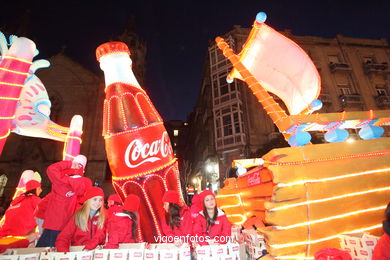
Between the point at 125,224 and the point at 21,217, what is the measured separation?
2.92m

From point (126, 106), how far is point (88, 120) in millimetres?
19175

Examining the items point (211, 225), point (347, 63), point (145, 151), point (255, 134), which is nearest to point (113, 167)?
point (145, 151)

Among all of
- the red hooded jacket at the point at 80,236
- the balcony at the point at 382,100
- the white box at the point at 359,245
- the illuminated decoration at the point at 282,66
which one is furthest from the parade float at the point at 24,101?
the balcony at the point at 382,100

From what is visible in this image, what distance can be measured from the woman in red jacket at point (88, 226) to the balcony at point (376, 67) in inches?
1095

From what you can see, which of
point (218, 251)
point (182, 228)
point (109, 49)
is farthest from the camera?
point (109, 49)

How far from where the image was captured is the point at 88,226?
363 centimetres

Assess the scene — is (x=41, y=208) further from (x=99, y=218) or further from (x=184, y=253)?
(x=184, y=253)

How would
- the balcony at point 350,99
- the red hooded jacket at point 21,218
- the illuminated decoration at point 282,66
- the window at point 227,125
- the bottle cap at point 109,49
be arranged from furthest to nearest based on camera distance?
the balcony at point 350,99 → the window at point 227,125 → the bottle cap at point 109,49 → the illuminated decoration at point 282,66 → the red hooded jacket at point 21,218

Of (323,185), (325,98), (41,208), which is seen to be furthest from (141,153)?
(325,98)

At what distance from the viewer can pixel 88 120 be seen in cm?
2131

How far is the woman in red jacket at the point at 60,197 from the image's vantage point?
365 cm

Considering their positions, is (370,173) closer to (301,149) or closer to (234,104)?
(301,149)

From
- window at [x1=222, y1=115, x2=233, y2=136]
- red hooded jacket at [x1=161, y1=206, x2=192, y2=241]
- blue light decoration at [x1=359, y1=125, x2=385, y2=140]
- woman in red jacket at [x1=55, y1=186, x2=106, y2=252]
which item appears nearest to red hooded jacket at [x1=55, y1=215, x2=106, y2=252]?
woman in red jacket at [x1=55, y1=186, x2=106, y2=252]

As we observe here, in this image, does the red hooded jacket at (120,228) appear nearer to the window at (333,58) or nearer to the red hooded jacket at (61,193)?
the red hooded jacket at (61,193)
